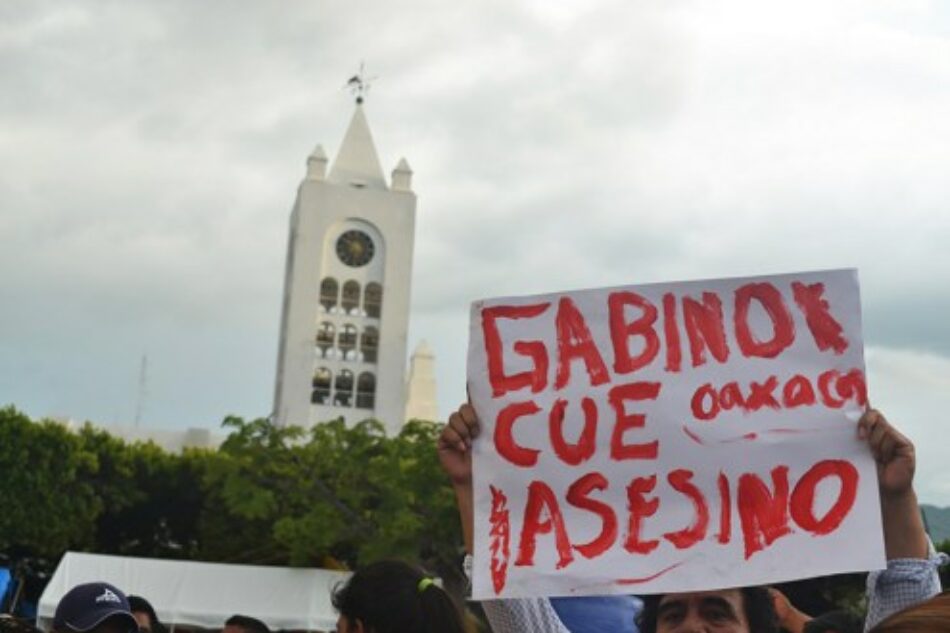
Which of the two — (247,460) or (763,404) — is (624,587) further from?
(247,460)

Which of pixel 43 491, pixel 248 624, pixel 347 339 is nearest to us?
pixel 248 624

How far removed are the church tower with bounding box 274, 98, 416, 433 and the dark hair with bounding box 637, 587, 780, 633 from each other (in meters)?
63.9

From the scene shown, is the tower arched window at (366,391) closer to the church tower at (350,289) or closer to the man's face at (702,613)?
the church tower at (350,289)

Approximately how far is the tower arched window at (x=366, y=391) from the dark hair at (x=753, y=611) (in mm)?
65050

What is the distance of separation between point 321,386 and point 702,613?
66418 millimetres

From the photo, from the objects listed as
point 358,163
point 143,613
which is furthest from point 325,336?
point 143,613

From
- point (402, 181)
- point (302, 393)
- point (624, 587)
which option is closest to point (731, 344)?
point (624, 587)

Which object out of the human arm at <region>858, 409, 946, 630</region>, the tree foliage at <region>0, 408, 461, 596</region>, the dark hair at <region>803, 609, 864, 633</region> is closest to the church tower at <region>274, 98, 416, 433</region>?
the tree foliage at <region>0, 408, 461, 596</region>

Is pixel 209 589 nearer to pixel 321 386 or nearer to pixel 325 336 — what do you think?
pixel 321 386

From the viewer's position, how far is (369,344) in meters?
70.1

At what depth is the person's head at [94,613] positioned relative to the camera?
3.80m

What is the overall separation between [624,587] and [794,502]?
1.37 feet

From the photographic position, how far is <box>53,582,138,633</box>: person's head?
3.80 m

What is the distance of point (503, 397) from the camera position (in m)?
3.20
